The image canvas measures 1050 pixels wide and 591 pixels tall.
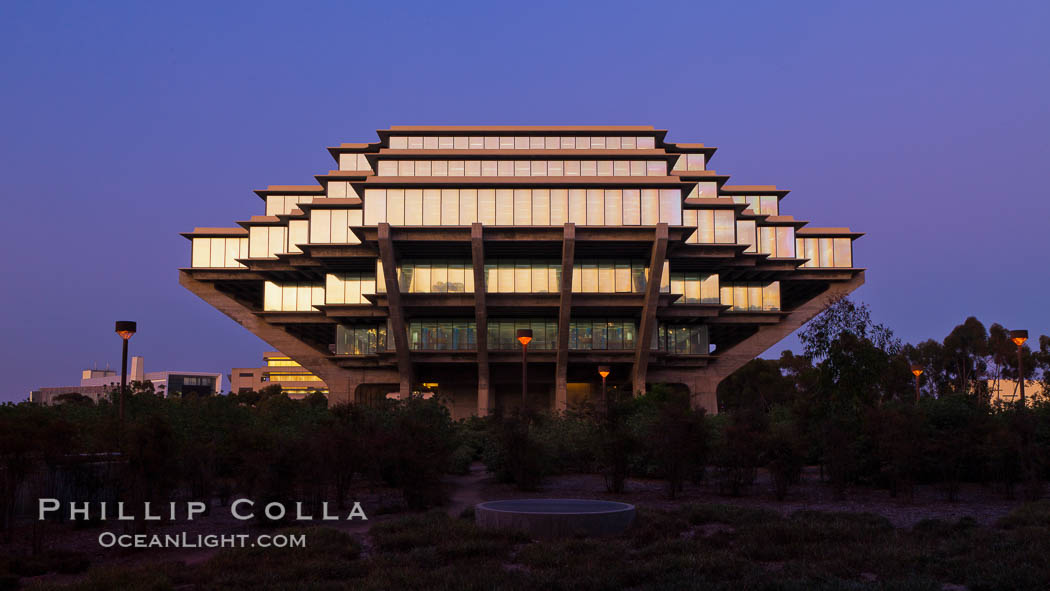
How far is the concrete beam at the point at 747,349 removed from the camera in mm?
57281

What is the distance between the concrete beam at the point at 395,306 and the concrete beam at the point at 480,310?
469 centimetres

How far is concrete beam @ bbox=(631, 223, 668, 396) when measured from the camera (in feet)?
156

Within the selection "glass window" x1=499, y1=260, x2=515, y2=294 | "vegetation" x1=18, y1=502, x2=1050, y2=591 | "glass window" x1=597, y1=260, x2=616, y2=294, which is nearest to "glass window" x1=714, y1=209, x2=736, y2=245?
"glass window" x1=597, y1=260, x2=616, y2=294

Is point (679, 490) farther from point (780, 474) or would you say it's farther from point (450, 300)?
point (450, 300)

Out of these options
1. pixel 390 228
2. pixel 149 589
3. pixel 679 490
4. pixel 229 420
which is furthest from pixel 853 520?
pixel 390 228

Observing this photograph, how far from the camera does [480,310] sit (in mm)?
49219

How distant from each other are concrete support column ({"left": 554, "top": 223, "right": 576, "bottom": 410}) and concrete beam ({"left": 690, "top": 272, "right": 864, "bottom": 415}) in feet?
36.9

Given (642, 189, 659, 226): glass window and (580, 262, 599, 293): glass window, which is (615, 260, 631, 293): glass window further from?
(642, 189, 659, 226): glass window

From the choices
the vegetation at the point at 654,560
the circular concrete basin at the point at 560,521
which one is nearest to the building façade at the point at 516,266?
the circular concrete basin at the point at 560,521

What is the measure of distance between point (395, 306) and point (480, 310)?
5.25 metres

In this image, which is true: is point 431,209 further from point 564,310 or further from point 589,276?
point 589,276

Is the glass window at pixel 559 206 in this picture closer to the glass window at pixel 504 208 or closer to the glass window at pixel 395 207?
the glass window at pixel 504 208

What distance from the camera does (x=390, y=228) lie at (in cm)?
4788

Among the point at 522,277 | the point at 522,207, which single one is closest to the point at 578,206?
the point at 522,207
